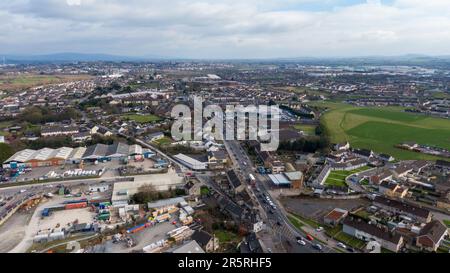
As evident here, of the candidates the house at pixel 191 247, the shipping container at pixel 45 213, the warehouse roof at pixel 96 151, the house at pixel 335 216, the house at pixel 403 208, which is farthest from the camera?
the warehouse roof at pixel 96 151

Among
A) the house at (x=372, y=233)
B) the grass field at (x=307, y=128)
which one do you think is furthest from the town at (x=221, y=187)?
the grass field at (x=307, y=128)

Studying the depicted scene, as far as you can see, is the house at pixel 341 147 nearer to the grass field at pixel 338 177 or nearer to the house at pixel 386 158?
the house at pixel 386 158

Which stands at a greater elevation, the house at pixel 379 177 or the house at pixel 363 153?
the house at pixel 363 153

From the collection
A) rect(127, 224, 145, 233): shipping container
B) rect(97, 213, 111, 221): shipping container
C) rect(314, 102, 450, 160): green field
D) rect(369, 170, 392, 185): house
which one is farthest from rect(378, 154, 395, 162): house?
rect(97, 213, 111, 221): shipping container

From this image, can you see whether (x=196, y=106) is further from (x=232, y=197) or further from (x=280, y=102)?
(x=232, y=197)

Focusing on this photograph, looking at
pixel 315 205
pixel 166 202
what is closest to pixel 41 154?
pixel 166 202
